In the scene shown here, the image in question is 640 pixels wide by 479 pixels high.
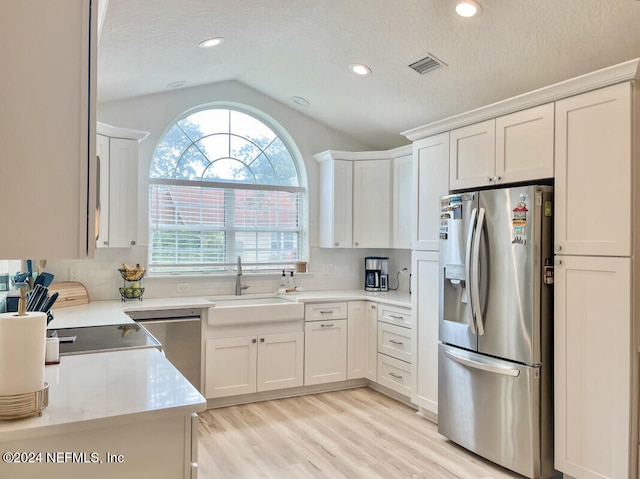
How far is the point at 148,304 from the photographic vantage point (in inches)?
153

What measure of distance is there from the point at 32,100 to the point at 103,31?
1.99 meters

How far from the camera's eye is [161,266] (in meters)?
4.54

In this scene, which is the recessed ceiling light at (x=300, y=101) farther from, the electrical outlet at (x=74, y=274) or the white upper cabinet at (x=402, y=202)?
Answer: the electrical outlet at (x=74, y=274)

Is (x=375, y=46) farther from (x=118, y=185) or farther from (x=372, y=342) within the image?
(x=372, y=342)

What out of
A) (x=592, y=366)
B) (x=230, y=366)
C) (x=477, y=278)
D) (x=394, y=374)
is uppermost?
(x=477, y=278)

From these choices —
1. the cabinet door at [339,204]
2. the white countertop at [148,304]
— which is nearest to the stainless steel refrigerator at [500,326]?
Result: the white countertop at [148,304]

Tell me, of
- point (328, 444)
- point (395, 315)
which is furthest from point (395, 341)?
point (328, 444)

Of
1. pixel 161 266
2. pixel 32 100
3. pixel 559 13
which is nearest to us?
pixel 32 100

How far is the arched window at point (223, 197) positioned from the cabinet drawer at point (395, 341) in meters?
1.29

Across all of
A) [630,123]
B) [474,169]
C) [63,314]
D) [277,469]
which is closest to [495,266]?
[474,169]

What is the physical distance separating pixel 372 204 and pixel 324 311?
125 cm

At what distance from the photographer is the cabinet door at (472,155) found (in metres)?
3.15

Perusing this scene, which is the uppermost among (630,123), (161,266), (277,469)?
(630,123)

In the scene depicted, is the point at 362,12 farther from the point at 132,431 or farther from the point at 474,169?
the point at 132,431
